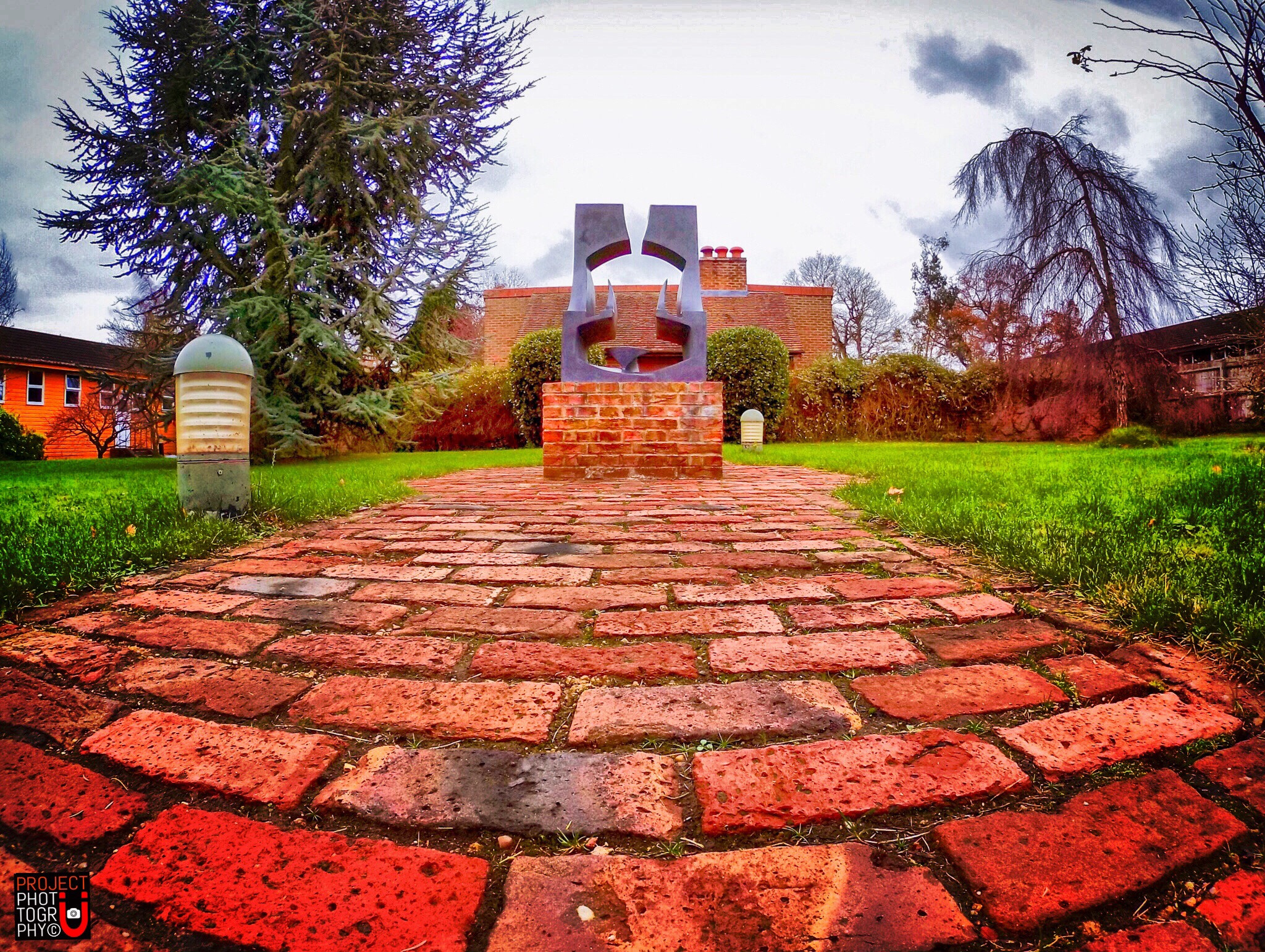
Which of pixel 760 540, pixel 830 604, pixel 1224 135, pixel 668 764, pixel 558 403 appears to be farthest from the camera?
pixel 558 403

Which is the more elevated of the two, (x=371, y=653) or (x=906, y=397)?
(x=906, y=397)

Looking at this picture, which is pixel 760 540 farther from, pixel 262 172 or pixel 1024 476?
pixel 262 172

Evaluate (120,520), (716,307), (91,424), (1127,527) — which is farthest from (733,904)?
(91,424)

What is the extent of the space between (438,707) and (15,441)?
73.2ft

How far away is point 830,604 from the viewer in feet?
6.23

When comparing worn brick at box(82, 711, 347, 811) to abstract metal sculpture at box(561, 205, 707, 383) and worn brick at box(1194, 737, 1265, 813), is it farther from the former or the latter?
abstract metal sculpture at box(561, 205, 707, 383)

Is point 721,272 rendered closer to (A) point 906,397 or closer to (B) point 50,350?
(A) point 906,397

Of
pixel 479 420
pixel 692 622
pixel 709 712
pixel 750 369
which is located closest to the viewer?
pixel 709 712

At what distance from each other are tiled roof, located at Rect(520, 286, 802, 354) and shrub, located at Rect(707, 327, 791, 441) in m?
6.18

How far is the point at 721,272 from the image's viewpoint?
75.9 feet

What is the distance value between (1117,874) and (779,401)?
1372 cm

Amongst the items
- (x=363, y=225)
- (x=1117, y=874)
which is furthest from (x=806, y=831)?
(x=363, y=225)

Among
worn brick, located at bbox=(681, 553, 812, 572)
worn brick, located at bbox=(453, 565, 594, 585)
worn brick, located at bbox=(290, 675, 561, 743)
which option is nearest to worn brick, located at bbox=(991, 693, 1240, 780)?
worn brick, located at bbox=(290, 675, 561, 743)

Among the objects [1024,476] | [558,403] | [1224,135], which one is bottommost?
[1024,476]
